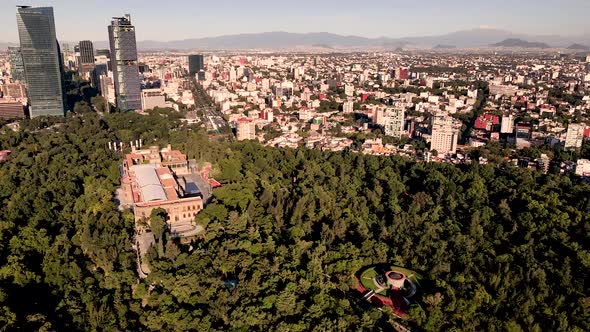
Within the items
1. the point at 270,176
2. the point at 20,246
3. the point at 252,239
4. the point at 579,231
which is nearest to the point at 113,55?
the point at 270,176

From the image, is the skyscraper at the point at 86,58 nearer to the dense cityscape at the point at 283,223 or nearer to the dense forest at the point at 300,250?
the dense cityscape at the point at 283,223

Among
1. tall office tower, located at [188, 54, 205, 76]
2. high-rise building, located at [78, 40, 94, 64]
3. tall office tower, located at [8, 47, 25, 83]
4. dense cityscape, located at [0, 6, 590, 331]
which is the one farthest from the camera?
tall office tower, located at [188, 54, 205, 76]

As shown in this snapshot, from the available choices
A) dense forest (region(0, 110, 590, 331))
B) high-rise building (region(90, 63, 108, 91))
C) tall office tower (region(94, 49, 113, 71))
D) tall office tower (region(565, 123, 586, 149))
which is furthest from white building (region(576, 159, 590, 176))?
tall office tower (region(94, 49, 113, 71))

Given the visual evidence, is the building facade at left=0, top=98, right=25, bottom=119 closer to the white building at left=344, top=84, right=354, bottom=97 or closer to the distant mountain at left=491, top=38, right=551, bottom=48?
the white building at left=344, top=84, right=354, bottom=97

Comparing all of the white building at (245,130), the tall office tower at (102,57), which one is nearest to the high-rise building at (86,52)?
the tall office tower at (102,57)

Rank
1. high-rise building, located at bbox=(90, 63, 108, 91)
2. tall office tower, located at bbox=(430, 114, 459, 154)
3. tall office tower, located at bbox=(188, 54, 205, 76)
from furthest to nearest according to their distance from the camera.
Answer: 1. tall office tower, located at bbox=(188, 54, 205, 76)
2. high-rise building, located at bbox=(90, 63, 108, 91)
3. tall office tower, located at bbox=(430, 114, 459, 154)

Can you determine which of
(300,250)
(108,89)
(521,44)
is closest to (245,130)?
(108,89)

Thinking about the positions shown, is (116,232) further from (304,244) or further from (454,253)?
(454,253)
